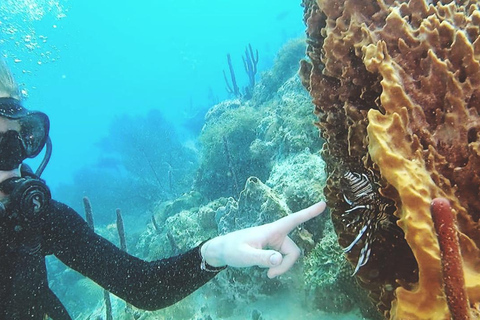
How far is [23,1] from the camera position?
35.3 metres

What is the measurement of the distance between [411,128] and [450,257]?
2.25 feet

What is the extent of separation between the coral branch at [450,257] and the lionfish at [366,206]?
54 cm

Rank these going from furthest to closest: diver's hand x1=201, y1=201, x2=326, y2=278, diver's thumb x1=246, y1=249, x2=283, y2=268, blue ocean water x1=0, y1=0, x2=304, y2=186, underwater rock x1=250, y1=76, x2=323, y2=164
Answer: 1. blue ocean water x1=0, y1=0, x2=304, y2=186
2. underwater rock x1=250, y1=76, x2=323, y2=164
3. diver's hand x1=201, y1=201, x2=326, y2=278
4. diver's thumb x1=246, y1=249, x2=283, y2=268

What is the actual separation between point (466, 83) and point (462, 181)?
0.46 m

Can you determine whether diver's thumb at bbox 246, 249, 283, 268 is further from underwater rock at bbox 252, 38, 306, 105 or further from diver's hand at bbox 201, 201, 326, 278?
underwater rock at bbox 252, 38, 306, 105

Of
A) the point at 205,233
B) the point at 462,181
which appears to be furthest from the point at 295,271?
the point at 462,181

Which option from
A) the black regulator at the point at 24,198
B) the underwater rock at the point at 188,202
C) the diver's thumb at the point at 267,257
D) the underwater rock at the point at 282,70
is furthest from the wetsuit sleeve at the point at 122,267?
the underwater rock at the point at 282,70

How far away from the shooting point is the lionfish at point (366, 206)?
64.2 inches

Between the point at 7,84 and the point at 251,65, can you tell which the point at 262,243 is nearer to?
the point at 7,84

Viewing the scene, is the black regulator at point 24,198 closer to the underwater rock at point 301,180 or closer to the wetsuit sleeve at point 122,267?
the wetsuit sleeve at point 122,267

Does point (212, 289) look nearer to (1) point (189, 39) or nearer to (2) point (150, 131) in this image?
(2) point (150, 131)

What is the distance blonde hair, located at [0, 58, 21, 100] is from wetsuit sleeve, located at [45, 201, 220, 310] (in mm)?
942

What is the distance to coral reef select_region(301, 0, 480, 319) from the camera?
1.31 m

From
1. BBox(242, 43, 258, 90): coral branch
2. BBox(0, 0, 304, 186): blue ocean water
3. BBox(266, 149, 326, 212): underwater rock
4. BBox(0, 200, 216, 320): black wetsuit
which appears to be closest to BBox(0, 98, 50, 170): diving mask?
BBox(0, 200, 216, 320): black wetsuit
